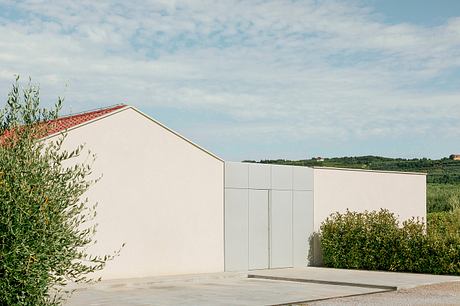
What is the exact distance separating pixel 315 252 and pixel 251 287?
6879 millimetres

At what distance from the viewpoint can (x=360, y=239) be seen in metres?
23.5

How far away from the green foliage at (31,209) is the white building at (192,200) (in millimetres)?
8271

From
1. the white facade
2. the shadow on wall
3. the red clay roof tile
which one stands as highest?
the red clay roof tile

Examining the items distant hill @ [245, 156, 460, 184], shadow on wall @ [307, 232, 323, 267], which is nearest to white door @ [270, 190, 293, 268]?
shadow on wall @ [307, 232, 323, 267]

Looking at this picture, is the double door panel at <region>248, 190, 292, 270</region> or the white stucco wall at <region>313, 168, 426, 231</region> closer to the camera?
the double door panel at <region>248, 190, 292, 270</region>

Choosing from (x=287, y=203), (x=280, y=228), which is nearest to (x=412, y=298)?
(x=280, y=228)

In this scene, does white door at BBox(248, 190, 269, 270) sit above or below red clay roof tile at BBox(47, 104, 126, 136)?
below

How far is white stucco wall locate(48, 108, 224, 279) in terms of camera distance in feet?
63.3

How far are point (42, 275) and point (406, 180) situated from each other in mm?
20179

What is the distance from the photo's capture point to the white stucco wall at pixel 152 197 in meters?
19.3

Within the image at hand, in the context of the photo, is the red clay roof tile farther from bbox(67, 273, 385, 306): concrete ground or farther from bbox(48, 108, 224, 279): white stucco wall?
bbox(67, 273, 385, 306): concrete ground

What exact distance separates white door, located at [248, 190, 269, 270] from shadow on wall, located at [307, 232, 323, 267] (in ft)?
6.74

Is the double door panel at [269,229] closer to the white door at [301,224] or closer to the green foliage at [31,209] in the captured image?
the white door at [301,224]

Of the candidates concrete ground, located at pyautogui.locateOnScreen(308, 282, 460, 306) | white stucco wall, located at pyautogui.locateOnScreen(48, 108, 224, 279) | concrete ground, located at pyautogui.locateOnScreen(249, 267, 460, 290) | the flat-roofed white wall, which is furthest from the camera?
the flat-roofed white wall
